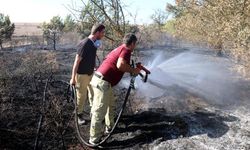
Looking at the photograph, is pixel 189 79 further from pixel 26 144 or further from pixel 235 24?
pixel 26 144

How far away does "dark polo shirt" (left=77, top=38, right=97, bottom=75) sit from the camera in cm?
548

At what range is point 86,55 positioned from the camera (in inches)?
220

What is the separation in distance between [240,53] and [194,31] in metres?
9.65

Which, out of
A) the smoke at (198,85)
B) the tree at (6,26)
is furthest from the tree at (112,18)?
the tree at (6,26)

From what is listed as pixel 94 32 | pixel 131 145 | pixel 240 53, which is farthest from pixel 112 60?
pixel 240 53

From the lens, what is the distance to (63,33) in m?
34.4

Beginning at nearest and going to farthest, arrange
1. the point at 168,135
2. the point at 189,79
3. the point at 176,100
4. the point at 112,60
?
1. the point at 112,60
2. the point at 168,135
3. the point at 176,100
4. the point at 189,79

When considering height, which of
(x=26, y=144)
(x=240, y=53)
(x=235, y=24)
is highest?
(x=235, y=24)

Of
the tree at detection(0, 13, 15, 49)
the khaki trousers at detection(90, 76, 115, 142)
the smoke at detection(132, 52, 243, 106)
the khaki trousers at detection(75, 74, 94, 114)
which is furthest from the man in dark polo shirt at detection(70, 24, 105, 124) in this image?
the tree at detection(0, 13, 15, 49)

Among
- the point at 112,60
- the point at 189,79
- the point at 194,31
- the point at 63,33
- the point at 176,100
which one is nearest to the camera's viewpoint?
the point at 112,60

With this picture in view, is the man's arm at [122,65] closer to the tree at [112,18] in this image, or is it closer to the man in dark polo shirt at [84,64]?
the man in dark polo shirt at [84,64]

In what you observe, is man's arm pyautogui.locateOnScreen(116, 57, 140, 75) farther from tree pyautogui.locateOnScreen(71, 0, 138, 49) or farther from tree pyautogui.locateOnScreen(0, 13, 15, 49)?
tree pyautogui.locateOnScreen(0, 13, 15, 49)

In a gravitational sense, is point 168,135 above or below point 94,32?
below

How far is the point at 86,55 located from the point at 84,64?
0.55ft
